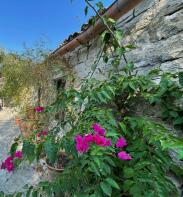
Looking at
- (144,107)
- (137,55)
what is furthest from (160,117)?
(137,55)

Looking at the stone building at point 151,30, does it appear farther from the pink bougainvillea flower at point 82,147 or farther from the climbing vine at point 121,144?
the pink bougainvillea flower at point 82,147

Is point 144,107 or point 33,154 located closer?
point 33,154

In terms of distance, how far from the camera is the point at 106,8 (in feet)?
9.34

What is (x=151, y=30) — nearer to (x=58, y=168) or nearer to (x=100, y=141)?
(x=100, y=141)

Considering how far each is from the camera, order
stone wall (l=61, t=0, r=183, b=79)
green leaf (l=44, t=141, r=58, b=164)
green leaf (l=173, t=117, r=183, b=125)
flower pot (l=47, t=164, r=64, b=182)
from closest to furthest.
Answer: green leaf (l=44, t=141, r=58, b=164) < green leaf (l=173, t=117, r=183, b=125) < stone wall (l=61, t=0, r=183, b=79) < flower pot (l=47, t=164, r=64, b=182)

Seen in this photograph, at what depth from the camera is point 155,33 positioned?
2230 millimetres

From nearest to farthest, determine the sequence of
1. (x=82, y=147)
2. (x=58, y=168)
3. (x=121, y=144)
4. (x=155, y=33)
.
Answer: (x=82, y=147) < (x=121, y=144) < (x=155, y=33) < (x=58, y=168)

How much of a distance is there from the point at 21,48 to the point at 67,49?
174 cm

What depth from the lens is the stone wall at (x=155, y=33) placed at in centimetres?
199

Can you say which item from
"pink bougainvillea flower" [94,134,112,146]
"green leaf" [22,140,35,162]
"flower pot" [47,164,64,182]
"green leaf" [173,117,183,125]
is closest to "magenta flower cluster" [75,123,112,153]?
"pink bougainvillea flower" [94,134,112,146]

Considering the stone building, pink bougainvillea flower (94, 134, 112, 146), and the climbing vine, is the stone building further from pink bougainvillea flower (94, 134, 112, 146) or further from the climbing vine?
pink bougainvillea flower (94, 134, 112, 146)

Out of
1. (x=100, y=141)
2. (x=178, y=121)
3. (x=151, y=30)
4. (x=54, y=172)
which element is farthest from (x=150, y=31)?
(x=54, y=172)

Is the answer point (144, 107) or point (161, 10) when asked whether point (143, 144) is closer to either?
point (144, 107)

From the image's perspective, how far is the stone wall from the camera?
1.99 m
